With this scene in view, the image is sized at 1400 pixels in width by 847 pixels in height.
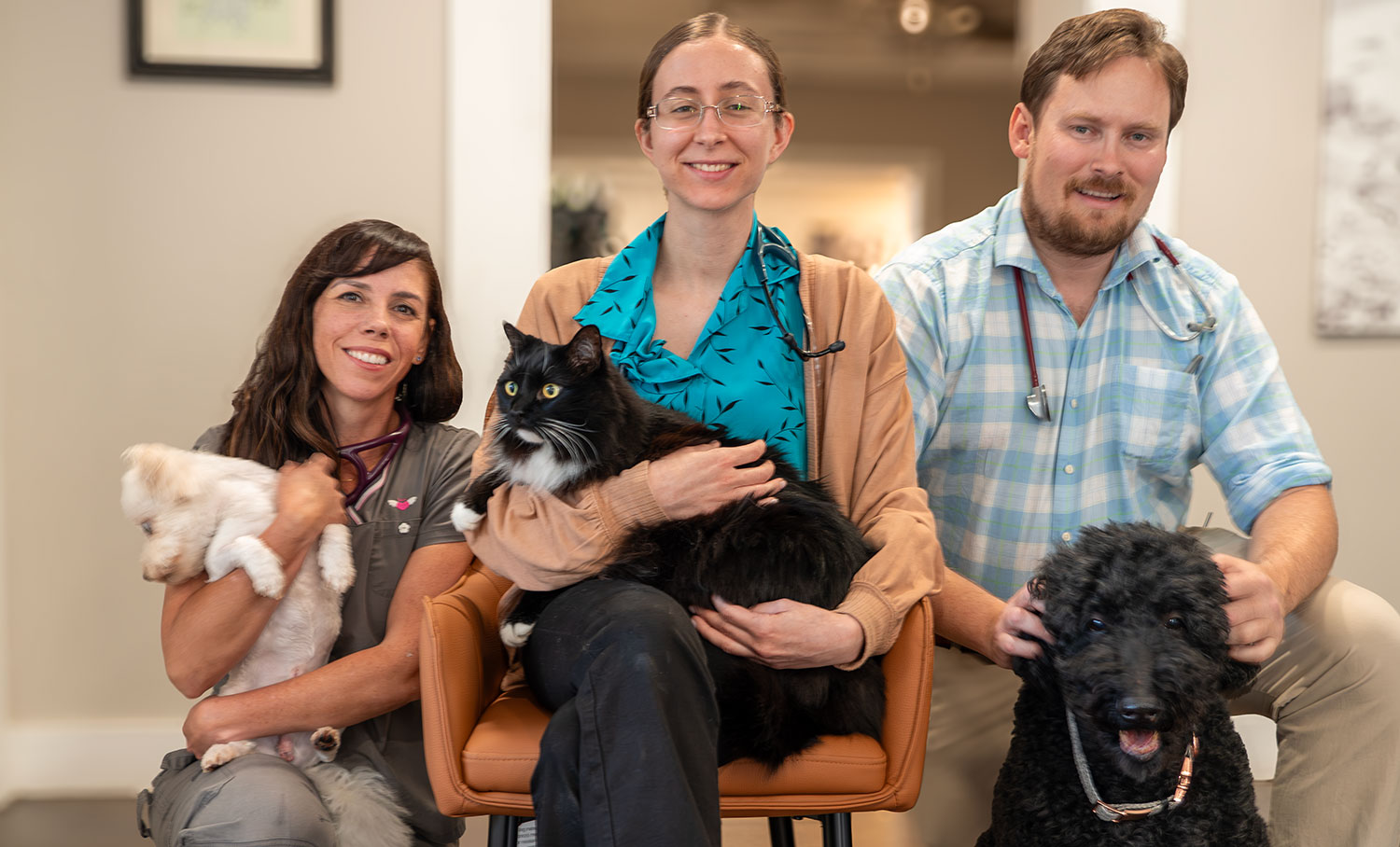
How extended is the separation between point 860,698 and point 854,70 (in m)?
4.85

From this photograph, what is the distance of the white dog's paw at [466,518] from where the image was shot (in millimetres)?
1461

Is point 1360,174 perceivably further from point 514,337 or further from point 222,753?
point 222,753

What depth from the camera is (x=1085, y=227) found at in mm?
1822

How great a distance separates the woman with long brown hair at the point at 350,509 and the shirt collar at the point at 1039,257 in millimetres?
1052

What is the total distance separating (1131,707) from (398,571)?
1107 mm

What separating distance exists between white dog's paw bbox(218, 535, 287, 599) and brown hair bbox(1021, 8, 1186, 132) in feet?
5.10

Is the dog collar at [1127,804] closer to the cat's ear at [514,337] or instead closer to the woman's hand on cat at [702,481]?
the woman's hand on cat at [702,481]

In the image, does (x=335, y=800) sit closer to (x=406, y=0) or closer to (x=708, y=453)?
(x=708, y=453)

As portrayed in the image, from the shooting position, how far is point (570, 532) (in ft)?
4.47

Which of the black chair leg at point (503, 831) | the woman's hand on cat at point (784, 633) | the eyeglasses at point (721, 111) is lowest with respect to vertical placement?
the black chair leg at point (503, 831)

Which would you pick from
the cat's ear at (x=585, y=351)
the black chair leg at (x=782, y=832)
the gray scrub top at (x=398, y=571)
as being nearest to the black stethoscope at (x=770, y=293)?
the cat's ear at (x=585, y=351)

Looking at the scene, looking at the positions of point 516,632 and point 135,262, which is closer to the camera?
point 516,632

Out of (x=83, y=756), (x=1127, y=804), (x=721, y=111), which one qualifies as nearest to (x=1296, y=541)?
(x=1127, y=804)

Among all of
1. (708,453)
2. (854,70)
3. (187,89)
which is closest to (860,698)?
(708,453)
